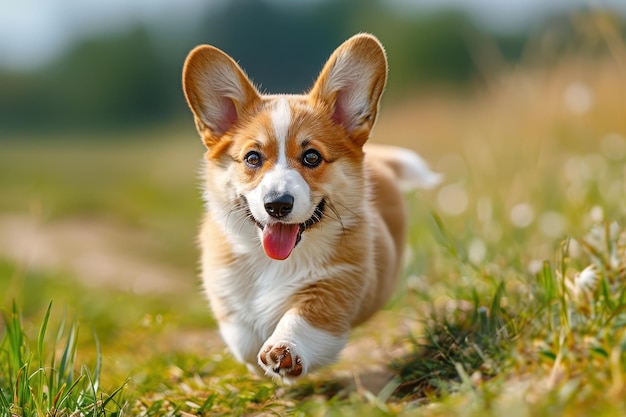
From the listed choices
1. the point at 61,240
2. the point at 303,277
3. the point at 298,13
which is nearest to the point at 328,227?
the point at 303,277

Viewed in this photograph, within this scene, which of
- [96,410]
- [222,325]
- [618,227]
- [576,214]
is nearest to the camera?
[96,410]

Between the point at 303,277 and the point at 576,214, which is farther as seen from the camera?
the point at 576,214

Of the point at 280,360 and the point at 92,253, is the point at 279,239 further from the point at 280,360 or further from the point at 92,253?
the point at 92,253

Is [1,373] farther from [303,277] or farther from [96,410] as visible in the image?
[303,277]

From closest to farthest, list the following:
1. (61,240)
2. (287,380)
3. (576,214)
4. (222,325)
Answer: (287,380) → (222,325) → (576,214) → (61,240)

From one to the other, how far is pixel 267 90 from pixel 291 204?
44.9 inches

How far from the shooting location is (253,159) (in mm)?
3221

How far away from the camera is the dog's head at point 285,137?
10.1 feet

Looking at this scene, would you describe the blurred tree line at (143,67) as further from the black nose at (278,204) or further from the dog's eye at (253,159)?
the black nose at (278,204)

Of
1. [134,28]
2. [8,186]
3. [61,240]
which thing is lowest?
[8,186]

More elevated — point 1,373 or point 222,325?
point 222,325

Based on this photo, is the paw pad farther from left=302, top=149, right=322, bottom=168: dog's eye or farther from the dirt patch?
the dirt patch

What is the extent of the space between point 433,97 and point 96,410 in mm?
11653

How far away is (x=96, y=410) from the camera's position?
2709 mm
